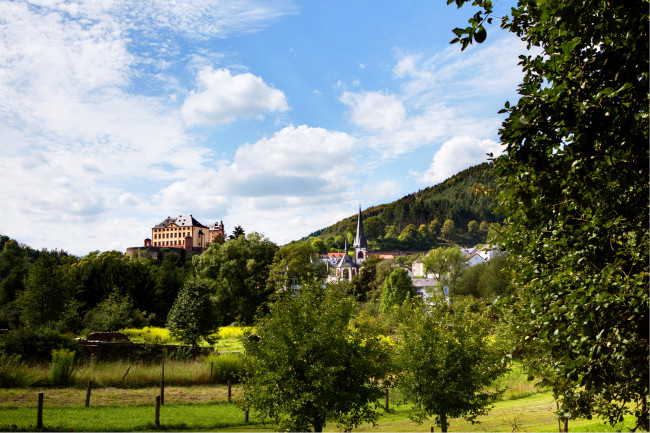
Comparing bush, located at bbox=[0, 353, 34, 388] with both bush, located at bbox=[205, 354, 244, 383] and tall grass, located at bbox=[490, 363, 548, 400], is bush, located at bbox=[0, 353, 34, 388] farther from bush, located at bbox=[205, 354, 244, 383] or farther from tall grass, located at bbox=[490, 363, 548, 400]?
tall grass, located at bbox=[490, 363, 548, 400]

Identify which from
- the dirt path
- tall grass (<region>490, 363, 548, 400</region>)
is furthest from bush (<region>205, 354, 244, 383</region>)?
tall grass (<region>490, 363, 548, 400</region>)

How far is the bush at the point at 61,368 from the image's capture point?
758 inches

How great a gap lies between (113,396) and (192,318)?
10.3 metres

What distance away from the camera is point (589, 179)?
4961mm

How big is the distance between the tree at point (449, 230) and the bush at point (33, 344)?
17672 cm

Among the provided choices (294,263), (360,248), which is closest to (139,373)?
(294,263)

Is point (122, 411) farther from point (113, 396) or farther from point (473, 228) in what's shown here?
point (473, 228)

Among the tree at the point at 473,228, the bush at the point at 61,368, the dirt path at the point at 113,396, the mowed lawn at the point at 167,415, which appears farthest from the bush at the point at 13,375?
the tree at the point at 473,228

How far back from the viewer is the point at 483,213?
198625 millimetres

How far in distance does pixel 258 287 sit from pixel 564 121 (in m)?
50.4

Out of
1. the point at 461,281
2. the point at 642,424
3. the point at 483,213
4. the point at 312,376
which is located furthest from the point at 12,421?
the point at 483,213

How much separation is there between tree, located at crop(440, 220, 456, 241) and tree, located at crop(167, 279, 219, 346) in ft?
550

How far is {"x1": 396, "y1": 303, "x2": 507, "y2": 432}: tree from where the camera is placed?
13.0 meters

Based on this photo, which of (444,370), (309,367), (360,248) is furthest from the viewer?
(360,248)
